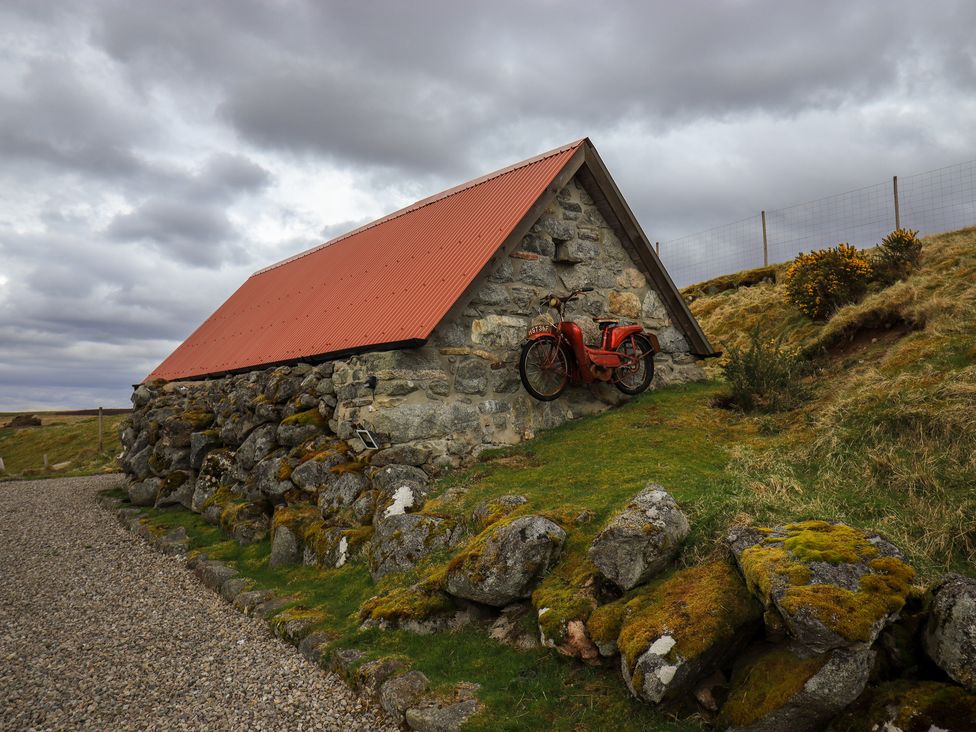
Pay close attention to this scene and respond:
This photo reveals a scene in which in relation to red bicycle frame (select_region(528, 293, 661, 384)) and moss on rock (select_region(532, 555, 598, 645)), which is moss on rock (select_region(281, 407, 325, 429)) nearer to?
red bicycle frame (select_region(528, 293, 661, 384))

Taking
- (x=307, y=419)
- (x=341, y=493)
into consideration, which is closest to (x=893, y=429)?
(x=341, y=493)

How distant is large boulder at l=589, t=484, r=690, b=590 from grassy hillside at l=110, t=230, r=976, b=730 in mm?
244

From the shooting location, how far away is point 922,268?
14383 mm

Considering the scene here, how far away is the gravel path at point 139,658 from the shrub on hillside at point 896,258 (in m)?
13.8

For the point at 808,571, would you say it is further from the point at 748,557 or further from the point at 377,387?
the point at 377,387

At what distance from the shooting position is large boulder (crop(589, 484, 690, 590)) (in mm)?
4953

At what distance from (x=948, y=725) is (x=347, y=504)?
267 inches

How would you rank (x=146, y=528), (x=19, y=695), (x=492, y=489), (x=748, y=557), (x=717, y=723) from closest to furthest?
1. (x=717, y=723)
2. (x=748, y=557)
3. (x=19, y=695)
4. (x=492, y=489)
5. (x=146, y=528)

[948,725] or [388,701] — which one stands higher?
[948,725]

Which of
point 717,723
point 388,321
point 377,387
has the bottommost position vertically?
point 717,723

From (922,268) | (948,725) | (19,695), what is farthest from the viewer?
(922,268)

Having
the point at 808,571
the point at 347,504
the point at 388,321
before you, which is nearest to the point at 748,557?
the point at 808,571

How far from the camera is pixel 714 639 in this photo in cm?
416

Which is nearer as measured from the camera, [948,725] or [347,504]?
[948,725]
